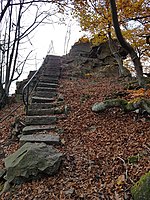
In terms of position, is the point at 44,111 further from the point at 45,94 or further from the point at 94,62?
the point at 94,62

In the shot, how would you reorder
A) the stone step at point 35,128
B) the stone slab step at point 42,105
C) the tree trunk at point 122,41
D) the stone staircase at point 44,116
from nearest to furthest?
the stone staircase at point 44,116
the stone step at point 35,128
the tree trunk at point 122,41
the stone slab step at point 42,105

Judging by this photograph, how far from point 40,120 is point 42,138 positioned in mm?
1109

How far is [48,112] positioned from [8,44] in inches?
230

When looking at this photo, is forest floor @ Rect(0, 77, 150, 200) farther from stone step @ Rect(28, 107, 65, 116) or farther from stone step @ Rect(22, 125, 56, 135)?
stone step @ Rect(28, 107, 65, 116)

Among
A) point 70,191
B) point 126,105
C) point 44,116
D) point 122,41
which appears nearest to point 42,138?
point 44,116

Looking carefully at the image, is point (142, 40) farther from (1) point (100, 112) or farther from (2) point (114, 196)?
A: (2) point (114, 196)

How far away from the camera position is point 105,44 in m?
15.6

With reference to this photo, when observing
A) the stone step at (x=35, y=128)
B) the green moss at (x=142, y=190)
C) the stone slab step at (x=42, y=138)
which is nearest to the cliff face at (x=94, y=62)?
the stone step at (x=35, y=128)

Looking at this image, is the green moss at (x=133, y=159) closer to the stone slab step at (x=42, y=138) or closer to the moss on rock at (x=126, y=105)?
the stone slab step at (x=42, y=138)

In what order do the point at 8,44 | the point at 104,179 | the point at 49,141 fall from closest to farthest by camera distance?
the point at 104,179 → the point at 49,141 → the point at 8,44

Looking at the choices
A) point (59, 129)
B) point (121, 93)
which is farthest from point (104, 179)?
point (121, 93)

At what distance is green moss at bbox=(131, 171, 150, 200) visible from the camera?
270cm

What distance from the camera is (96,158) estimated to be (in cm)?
403

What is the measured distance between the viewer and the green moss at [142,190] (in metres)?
2.70
